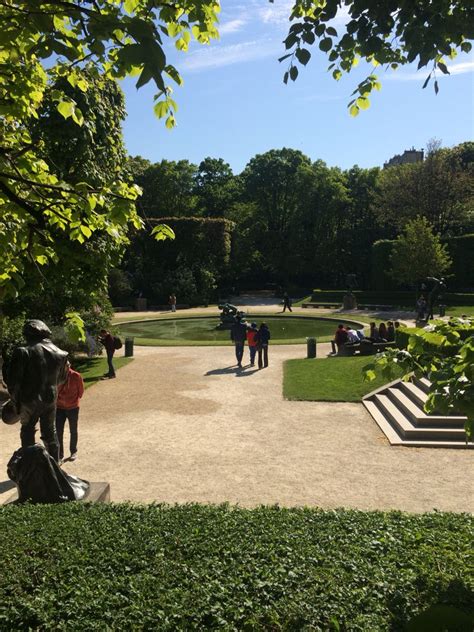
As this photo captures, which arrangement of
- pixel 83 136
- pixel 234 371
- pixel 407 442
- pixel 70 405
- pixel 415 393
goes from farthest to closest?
pixel 234 371 < pixel 83 136 < pixel 415 393 < pixel 407 442 < pixel 70 405

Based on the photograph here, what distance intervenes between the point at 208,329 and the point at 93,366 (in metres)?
13.1

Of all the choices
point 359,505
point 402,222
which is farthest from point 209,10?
point 402,222

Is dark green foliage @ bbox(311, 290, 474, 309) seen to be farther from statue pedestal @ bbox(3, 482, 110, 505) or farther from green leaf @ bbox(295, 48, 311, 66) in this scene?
green leaf @ bbox(295, 48, 311, 66)

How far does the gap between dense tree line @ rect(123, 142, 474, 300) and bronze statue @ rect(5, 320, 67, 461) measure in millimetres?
47076

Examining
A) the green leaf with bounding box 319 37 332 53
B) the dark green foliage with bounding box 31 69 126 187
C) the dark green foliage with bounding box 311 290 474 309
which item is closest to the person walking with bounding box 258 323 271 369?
the dark green foliage with bounding box 31 69 126 187

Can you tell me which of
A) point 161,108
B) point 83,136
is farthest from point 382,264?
point 161,108

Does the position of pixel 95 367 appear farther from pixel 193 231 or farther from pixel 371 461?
pixel 193 231

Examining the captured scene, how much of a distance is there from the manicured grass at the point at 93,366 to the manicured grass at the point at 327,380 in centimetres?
631

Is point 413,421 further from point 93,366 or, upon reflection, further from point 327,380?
point 93,366

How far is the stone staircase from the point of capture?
10.3 meters

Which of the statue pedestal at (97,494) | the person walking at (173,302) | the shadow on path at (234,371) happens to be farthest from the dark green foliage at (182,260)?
the statue pedestal at (97,494)

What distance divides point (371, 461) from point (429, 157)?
4777cm

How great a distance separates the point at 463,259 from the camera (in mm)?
44938

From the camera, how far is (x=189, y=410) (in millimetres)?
12930
